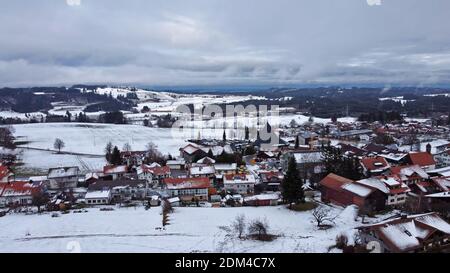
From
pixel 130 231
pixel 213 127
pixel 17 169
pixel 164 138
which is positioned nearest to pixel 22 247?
pixel 130 231

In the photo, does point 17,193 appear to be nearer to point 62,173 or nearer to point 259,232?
point 62,173

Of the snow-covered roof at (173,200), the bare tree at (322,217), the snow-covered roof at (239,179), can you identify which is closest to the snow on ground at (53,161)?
the snow-covered roof at (173,200)

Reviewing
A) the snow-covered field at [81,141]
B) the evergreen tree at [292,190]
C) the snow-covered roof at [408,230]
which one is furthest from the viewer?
the snow-covered field at [81,141]

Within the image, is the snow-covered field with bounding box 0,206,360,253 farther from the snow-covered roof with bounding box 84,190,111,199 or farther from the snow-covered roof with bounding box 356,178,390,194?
the snow-covered roof with bounding box 356,178,390,194

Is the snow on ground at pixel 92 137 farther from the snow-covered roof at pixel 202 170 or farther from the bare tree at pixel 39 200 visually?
the bare tree at pixel 39 200

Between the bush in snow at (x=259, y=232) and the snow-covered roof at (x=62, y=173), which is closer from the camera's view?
the bush in snow at (x=259, y=232)

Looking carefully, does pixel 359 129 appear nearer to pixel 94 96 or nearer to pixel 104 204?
pixel 104 204

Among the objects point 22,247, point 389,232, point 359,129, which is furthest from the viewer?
point 359,129

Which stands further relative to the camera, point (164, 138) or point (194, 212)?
point (164, 138)

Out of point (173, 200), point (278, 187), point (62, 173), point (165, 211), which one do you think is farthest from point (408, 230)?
point (62, 173)
